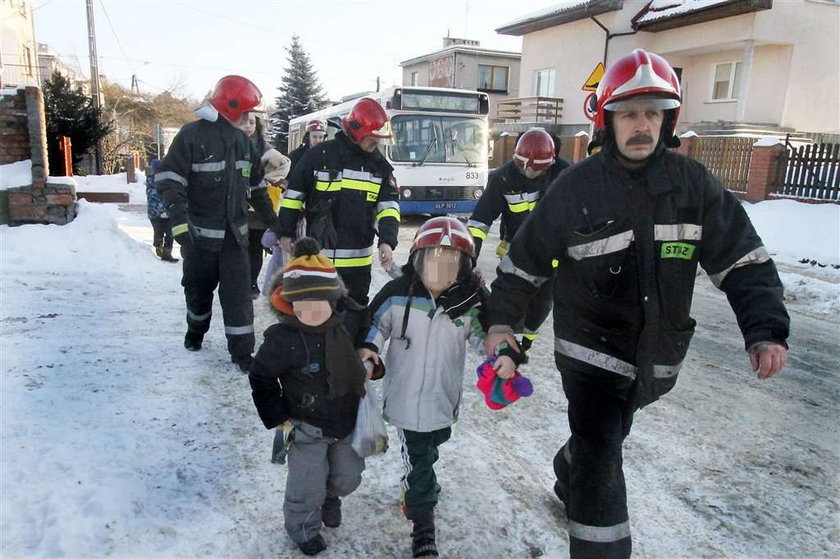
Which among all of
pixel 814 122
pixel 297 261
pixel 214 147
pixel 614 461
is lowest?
pixel 614 461

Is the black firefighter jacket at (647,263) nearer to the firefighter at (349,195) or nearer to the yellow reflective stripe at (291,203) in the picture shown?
the firefighter at (349,195)

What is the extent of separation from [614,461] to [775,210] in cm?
1298

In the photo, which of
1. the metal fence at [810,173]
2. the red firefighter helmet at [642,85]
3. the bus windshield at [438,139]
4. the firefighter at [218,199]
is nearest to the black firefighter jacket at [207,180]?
the firefighter at [218,199]

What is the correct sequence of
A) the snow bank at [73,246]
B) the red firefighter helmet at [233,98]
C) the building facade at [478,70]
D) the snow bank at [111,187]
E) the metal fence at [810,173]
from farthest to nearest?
the building facade at [478,70] < the snow bank at [111,187] < the metal fence at [810,173] < the snow bank at [73,246] < the red firefighter helmet at [233,98]

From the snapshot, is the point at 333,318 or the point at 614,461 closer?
the point at 614,461

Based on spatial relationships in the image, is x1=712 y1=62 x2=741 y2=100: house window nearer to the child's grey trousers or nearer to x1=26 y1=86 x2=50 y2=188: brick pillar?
x1=26 y1=86 x2=50 y2=188: brick pillar

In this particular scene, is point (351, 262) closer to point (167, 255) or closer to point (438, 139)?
point (167, 255)

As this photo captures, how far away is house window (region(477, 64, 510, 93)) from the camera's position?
37531mm

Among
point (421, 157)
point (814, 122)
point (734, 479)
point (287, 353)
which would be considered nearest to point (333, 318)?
point (287, 353)

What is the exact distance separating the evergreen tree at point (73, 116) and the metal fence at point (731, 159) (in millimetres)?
19723

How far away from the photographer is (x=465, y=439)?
3635 millimetres

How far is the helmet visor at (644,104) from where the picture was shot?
2.29 m

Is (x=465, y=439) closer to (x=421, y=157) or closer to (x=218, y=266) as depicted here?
(x=218, y=266)

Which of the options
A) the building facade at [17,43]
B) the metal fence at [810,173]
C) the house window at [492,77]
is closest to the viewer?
the metal fence at [810,173]
